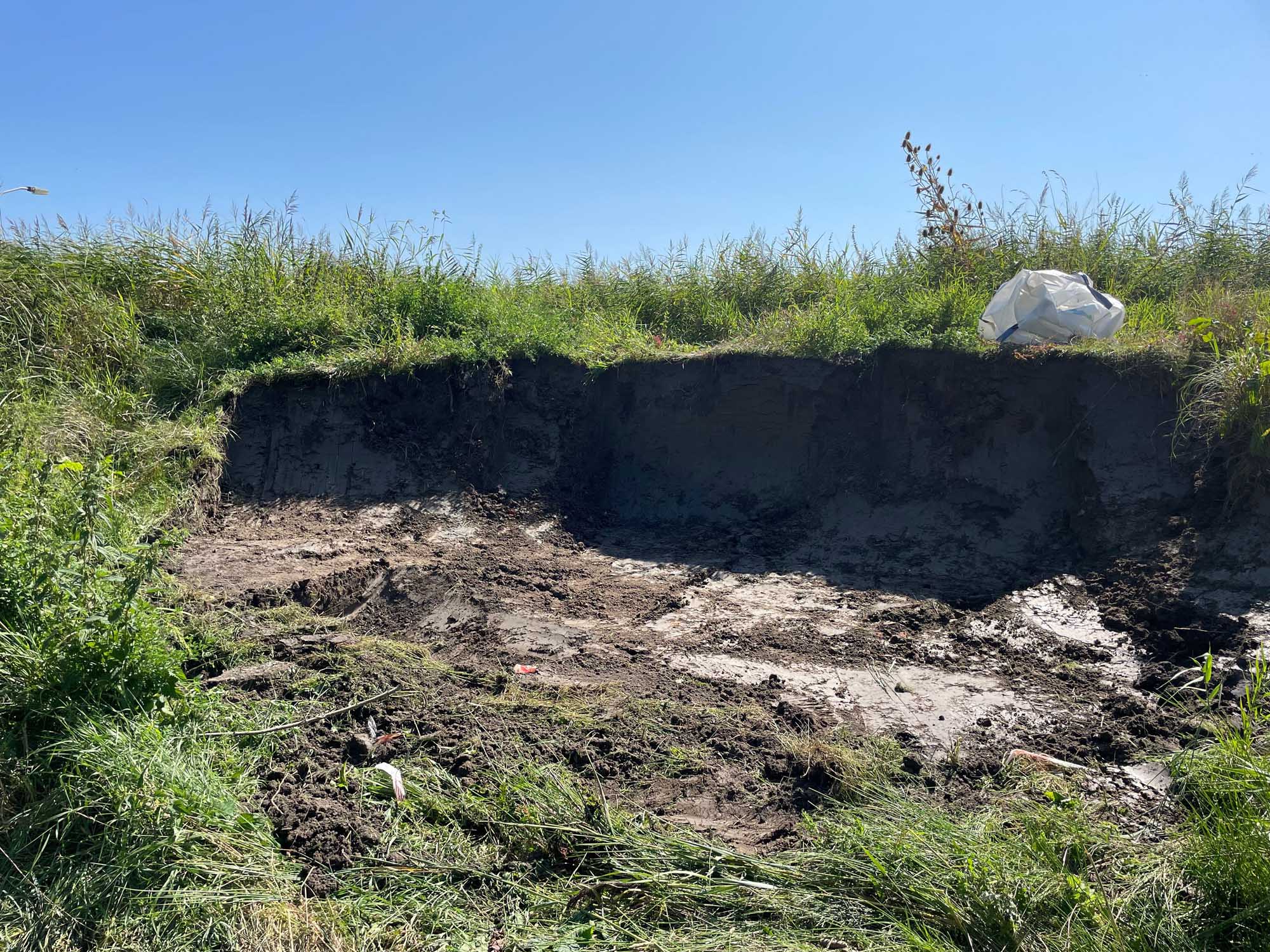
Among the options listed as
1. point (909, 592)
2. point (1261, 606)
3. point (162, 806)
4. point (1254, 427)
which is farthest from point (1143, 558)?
point (162, 806)

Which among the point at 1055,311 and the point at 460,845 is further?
the point at 1055,311

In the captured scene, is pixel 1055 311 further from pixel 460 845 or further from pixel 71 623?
pixel 71 623

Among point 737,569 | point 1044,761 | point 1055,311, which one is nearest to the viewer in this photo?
point 1044,761

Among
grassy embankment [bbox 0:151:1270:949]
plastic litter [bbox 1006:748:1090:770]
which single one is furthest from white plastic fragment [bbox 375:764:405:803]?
plastic litter [bbox 1006:748:1090:770]

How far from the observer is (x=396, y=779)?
3281 millimetres

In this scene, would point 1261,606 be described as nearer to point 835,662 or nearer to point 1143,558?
point 1143,558

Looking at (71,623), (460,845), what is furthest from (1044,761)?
(71,623)

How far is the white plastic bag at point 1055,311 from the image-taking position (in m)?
6.31

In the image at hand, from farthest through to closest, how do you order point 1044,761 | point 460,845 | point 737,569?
point 737,569, point 1044,761, point 460,845

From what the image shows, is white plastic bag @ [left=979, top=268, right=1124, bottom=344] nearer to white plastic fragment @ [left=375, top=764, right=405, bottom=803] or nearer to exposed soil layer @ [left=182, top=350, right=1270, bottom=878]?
exposed soil layer @ [left=182, top=350, right=1270, bottom=878]

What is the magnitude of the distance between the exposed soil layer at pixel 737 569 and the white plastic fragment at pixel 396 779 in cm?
14

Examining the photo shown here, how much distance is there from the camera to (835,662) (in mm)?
4656

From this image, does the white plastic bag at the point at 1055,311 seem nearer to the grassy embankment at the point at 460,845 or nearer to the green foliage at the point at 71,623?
the grassy embankment at the point at 460,845

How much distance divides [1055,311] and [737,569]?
126 inches
